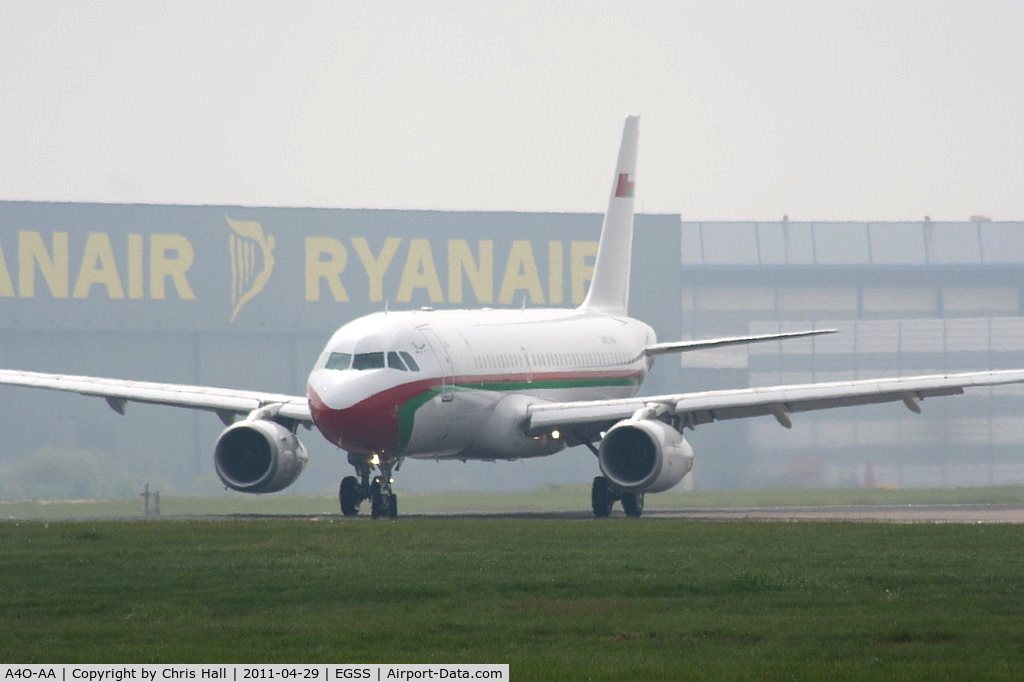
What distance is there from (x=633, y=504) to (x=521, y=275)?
4982 centimetres

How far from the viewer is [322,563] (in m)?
25.4

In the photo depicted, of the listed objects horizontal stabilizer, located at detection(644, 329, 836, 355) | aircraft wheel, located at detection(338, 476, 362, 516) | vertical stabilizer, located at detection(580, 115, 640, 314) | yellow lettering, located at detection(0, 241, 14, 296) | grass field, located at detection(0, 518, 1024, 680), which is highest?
yellow lettering, located at detection(0, 241, 14, 296)

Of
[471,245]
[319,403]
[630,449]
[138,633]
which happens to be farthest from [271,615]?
[471,245]

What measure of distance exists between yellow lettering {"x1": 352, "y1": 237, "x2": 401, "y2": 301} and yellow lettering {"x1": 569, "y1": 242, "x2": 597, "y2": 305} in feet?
26.5

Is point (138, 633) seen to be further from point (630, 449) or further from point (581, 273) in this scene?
point (581, 273)

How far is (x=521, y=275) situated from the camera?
8988cm

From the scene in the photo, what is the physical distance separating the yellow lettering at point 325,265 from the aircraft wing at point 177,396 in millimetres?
43827

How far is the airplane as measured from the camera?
3694 cm

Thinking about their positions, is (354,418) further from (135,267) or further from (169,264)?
(169,264)

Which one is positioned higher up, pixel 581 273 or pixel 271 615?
pixel 581 273

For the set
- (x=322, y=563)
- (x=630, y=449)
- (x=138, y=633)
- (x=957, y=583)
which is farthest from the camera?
(x=630, y=449)

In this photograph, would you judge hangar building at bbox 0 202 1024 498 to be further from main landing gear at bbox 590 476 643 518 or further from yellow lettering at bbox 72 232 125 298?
main landing gear at bbox 590 476 643 518

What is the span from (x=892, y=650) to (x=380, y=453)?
19984 millimetres
